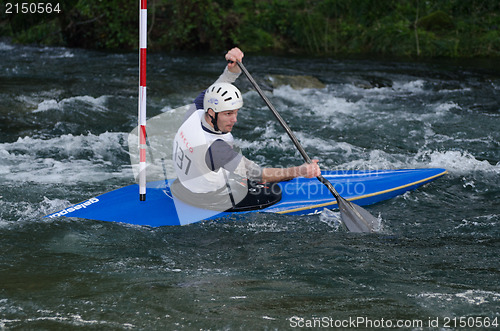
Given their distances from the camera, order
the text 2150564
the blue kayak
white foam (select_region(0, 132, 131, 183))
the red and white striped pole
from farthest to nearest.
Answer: the text 2150564 < white foam (select_region(0, 132, 131, 183)) < the blue kayak < the red and white striped pole

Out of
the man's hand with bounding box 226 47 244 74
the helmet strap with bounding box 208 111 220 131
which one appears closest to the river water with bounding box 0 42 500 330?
the helmet strap with bounding box 208 111 220 131

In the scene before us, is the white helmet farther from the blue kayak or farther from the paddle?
the blue kayak

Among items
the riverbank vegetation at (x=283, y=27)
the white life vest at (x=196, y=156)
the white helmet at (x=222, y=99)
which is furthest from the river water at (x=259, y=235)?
the riverbank vegetation at (x=283, y=27)

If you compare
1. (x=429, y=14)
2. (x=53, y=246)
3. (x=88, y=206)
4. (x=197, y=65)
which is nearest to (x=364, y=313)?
(x=53, y=246)

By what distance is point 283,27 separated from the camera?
1356 cm

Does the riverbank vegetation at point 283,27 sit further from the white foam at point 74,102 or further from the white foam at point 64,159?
the white foam at point 64,159

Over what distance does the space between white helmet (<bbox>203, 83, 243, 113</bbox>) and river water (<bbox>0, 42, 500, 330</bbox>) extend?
37.8 inches

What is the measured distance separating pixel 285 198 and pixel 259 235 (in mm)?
574

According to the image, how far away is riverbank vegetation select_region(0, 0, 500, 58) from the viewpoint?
12.7 meters

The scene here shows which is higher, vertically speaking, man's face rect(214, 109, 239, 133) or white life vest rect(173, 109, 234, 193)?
man's face rect(214, 109, 239, 133)

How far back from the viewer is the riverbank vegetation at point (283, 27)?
12.7 m

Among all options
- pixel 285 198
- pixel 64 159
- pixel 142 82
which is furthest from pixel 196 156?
pixel 64 159

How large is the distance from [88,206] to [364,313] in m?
2.36

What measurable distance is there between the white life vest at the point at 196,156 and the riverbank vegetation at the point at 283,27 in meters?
9.51
